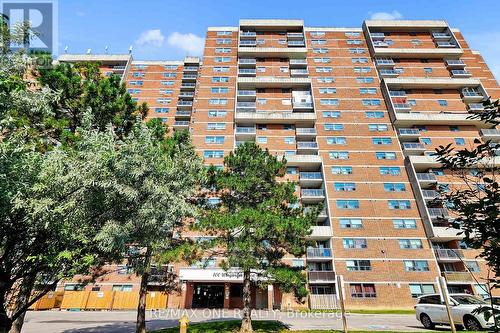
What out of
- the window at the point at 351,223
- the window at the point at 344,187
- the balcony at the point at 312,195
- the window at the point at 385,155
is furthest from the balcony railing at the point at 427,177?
the balcony at the point at 312,195

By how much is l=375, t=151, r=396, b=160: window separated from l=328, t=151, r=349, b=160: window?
14.0 ft

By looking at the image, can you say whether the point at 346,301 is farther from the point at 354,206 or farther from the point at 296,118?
the point at 296,118

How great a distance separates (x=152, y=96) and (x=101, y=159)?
167 ft

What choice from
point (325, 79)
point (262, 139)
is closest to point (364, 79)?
point (325, 79)

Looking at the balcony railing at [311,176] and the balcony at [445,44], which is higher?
the balcony at [445,44]

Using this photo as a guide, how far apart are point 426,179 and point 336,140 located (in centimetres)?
1258

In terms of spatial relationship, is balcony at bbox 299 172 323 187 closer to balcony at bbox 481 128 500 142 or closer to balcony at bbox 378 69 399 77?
balcony at bbox 378 69 399 77

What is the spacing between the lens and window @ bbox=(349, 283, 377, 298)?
32.0 m

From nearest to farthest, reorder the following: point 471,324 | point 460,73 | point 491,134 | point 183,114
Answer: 1. point 471,324
2. point 491,134
3. point 460,73
4. point 183,114

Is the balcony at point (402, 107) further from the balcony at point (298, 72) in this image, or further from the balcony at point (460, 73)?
the balcony at point (298, 72)

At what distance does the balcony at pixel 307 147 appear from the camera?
41.6 metres

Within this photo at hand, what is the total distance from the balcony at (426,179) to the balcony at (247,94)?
26.8 m

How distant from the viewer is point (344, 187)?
38.3 meters

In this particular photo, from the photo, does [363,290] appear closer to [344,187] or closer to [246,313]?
[344,187]
